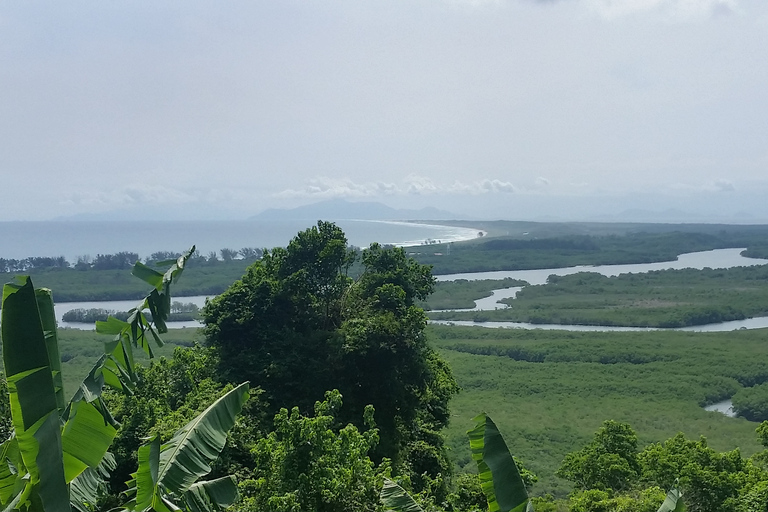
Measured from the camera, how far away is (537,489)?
62.1 feet

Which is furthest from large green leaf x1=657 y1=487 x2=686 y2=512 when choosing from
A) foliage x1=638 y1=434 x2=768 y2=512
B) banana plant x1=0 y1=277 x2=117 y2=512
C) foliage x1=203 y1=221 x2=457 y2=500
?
foliage x1=203 y1=221 x2=457 y2=500

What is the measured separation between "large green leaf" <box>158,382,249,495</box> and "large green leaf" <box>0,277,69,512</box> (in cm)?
136

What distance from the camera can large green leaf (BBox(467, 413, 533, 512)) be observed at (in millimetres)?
4262

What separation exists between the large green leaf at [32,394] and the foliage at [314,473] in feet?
16.1

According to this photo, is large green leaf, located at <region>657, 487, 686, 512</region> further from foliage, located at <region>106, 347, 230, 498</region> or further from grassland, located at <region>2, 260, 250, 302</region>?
grassland, located at <region>2, 260, 250, 302</region>

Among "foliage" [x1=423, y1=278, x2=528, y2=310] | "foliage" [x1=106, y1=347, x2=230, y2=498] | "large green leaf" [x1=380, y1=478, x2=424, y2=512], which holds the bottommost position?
"foliage" [x1=423, y1=278, x2=528, y2=310]

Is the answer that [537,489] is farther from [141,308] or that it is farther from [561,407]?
[141,308]

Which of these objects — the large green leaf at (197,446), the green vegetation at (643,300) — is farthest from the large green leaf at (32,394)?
the green vegetation at (643,300)

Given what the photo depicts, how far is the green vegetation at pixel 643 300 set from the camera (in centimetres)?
5428

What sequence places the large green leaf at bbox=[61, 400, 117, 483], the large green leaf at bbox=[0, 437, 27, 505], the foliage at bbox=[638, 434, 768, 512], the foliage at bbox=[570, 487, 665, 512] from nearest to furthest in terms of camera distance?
1. the large green leaf at bbox=[61, 400, 117, 483]
2. the large green leaf at bbox=[0, 437, 27, 505]
3. the foliage at bbox=[570, 487, 665, 512]
4. the foliage at bbox=[638, 434, 768, 512]

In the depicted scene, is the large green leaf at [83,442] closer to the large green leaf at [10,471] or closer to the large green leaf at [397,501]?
the large green leaf at [10,471]

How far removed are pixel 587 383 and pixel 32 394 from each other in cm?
3284

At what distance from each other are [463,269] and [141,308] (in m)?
86.6

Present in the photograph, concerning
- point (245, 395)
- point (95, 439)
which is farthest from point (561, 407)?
point (95, 439)
